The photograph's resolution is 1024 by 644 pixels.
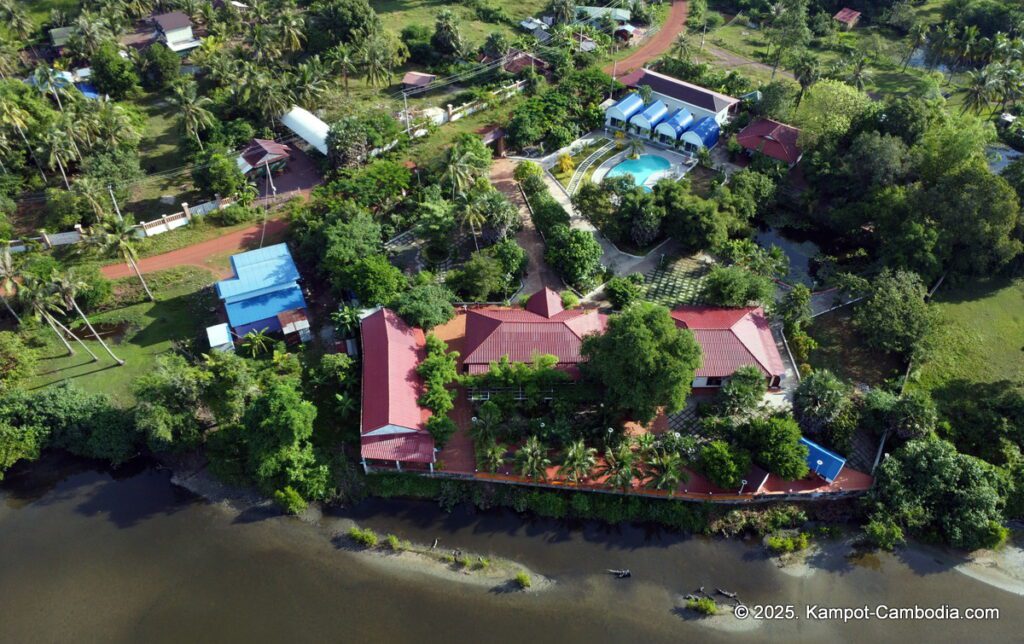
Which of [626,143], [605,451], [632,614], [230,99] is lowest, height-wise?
[632,614]

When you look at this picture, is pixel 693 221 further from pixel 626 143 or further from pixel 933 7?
pixel 933 7

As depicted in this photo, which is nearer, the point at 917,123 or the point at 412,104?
the point at 917,123

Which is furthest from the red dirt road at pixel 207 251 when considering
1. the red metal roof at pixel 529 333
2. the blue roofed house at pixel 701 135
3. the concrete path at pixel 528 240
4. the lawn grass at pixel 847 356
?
the lawn grass at pixel 847 356

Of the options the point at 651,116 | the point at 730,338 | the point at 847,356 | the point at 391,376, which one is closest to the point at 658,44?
the point at 651,116

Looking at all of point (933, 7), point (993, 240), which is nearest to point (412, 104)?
point (993, 240)

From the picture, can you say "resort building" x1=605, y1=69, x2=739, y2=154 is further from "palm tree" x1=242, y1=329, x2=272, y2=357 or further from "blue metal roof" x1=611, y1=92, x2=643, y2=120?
"palm tree" x1=242, y1=329, x2=272, y2=357

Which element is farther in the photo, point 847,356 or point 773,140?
point 773,140

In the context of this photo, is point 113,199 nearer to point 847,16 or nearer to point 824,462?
point 824,462

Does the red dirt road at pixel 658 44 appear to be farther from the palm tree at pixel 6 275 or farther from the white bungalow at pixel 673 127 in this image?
the palm tree at pixel 6 275
